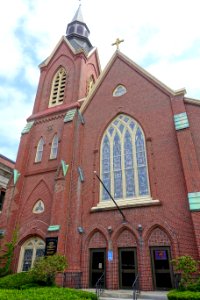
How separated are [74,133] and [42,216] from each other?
20.8ft

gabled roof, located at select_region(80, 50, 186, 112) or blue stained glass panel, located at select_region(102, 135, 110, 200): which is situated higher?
gabled roof, located at select_region(80, 50, 186, 112)

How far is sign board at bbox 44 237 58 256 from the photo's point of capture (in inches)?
512

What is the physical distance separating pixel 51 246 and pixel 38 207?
377cm

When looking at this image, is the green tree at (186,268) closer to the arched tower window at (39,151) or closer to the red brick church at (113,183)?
the red brick church at (113,183)

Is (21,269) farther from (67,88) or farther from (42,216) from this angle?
(67,88)

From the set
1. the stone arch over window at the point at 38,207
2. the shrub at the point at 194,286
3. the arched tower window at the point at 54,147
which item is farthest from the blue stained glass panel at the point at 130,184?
the arched tower window at the point at 54,147

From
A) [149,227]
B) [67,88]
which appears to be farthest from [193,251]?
[67,88]

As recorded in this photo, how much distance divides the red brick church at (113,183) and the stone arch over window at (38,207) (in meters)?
0.07

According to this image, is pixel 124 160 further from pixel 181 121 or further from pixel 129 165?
pixel 181 121

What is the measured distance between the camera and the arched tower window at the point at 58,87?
882 inches

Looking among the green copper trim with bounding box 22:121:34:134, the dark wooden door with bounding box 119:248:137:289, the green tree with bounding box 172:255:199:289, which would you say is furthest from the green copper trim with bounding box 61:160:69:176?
the green tree with bounding box 172:255:199:289

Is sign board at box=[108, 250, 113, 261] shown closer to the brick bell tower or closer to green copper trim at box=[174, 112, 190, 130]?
the brick bell tower

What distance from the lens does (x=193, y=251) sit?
11.2 m

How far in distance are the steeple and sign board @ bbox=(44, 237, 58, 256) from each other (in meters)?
21.8
